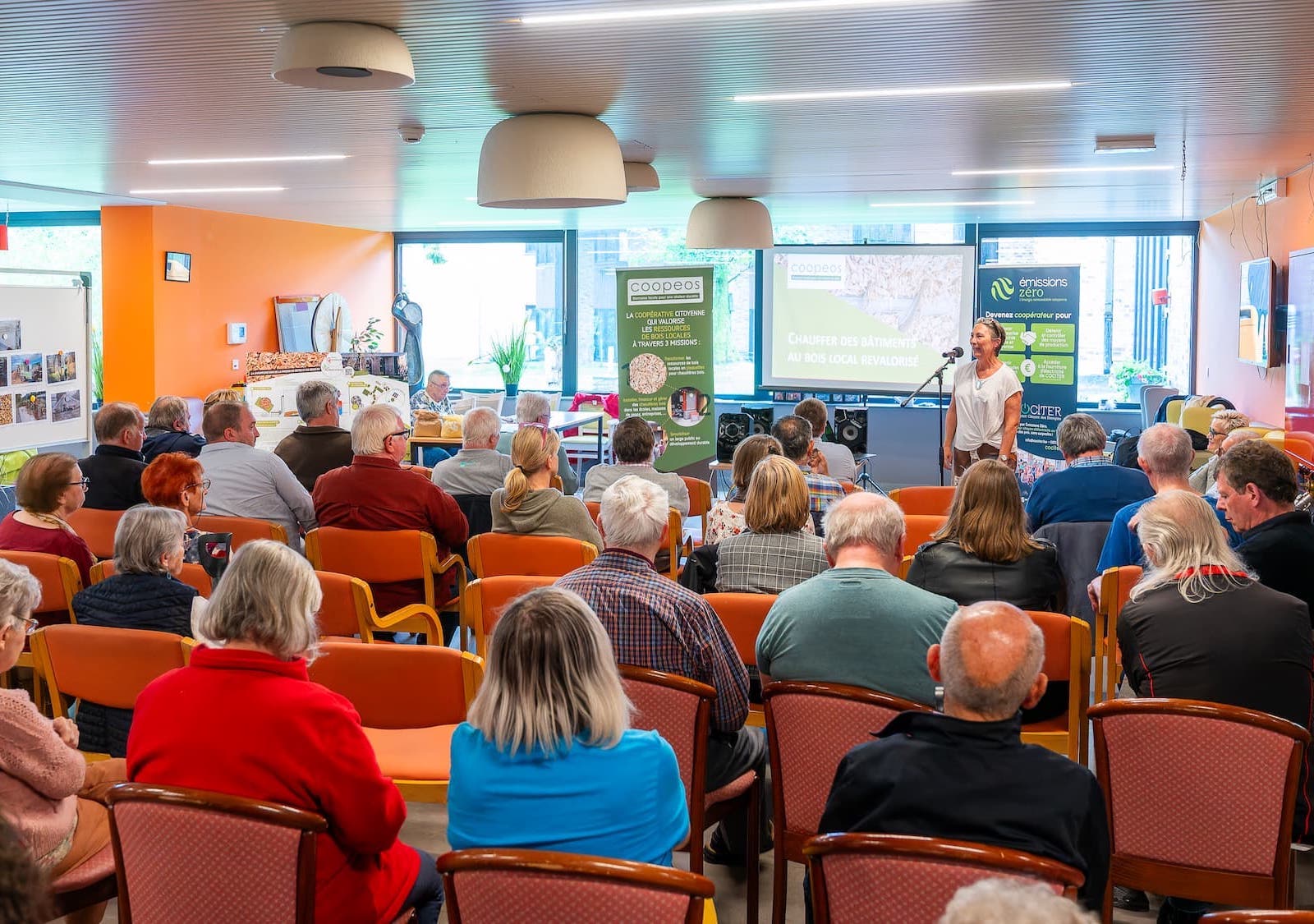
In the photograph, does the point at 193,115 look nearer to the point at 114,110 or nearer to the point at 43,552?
the point at 114,110

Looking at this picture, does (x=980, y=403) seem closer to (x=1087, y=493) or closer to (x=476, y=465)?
(x=1087, y=493)

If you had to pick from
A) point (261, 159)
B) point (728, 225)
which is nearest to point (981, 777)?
point (261, 159)

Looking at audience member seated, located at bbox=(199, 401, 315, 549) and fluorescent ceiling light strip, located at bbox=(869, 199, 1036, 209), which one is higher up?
fluorescent ceiling light strip, located at bbox=(869, 199, 1036, 209)

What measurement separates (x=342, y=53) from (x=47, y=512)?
200 cm

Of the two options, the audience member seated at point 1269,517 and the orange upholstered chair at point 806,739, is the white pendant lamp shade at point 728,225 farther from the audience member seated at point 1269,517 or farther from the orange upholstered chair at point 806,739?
the orange upholstered chair at point 806,739

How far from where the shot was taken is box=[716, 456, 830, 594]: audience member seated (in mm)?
4008

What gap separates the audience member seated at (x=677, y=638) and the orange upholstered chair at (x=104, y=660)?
1045 millimetres

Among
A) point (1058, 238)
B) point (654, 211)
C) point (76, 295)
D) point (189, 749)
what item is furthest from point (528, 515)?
point (1058, 238)

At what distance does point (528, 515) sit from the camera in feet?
16.4

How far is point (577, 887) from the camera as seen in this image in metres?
1.76

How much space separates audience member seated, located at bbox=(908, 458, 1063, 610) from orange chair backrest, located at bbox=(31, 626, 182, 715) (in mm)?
2276

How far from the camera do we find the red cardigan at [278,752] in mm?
2248

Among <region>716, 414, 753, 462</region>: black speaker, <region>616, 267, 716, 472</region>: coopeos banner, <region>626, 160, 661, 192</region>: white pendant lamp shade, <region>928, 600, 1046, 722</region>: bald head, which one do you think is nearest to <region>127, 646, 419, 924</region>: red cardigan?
<region>928, 600, 1046, 722</region>: bald head

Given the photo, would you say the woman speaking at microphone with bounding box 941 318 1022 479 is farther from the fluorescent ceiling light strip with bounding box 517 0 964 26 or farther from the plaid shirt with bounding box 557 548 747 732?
the plaid shirt with bounding box 557 548 747 732
